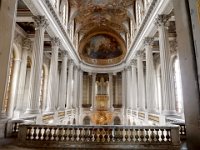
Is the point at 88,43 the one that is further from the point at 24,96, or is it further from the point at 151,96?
the point at 151,96

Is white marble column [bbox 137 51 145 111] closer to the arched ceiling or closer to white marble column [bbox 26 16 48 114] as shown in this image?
the arched ceiling

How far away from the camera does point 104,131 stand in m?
5.68

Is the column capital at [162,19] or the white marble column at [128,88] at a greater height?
the column capital at [162,19]

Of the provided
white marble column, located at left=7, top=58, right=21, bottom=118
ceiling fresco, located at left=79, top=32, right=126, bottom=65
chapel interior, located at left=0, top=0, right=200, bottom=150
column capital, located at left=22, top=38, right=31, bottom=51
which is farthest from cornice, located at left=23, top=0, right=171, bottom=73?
ceiling fresco, located at left=79, top=32, right=126, bottom=65

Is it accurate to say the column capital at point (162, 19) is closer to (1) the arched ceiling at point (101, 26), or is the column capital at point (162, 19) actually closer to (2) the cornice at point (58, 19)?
(2) the cornice at point (58, 19)

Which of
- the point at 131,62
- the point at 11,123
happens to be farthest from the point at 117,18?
the point at 11,123

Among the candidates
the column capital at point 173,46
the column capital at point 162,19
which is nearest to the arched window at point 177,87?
the column capital at point 173,46

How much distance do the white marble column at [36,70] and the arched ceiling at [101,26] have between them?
29.5ft

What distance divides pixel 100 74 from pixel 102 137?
22789 millimetres

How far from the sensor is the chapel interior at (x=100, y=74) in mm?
2456

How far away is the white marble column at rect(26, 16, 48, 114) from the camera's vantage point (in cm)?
939

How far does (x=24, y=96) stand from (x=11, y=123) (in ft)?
29.6

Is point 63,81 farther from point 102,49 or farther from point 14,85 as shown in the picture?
point 102,49

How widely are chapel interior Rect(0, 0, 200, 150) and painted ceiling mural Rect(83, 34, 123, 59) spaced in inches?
6.0
